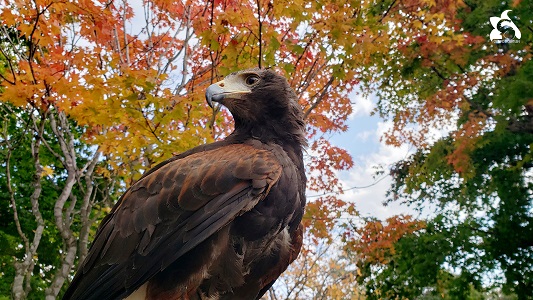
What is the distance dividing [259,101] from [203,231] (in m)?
1.18

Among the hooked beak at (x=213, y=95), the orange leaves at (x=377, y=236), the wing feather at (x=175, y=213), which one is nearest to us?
the wing feather at (x=175, y=213)

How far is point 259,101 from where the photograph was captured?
3156 millimetres

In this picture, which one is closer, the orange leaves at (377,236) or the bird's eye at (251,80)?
the bird's eye at (251,80)

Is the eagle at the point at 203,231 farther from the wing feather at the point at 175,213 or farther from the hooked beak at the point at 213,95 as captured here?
the hooked beak at the point at 213,95

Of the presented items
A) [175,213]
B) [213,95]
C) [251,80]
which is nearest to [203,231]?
[175,213]

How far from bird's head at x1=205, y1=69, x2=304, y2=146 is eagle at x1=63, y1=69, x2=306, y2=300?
0.37m

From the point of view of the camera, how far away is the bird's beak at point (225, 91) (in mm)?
3064

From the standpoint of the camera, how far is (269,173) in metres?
2.45

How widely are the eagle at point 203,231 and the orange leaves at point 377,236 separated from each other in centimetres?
693

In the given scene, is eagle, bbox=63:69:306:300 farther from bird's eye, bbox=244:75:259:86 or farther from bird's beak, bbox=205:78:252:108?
bird's eye, bbox=244:75:259:86

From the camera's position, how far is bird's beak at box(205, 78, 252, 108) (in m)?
3.06

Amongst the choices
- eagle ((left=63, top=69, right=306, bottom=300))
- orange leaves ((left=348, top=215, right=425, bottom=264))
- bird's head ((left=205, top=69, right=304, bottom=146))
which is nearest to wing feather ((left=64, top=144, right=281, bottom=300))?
eagle ((left=63, top=69, right=306, bottom=300))

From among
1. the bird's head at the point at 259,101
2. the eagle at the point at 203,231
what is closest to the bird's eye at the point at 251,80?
the bird's head at the point at 259,101

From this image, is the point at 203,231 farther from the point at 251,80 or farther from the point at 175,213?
the point at 251,80
